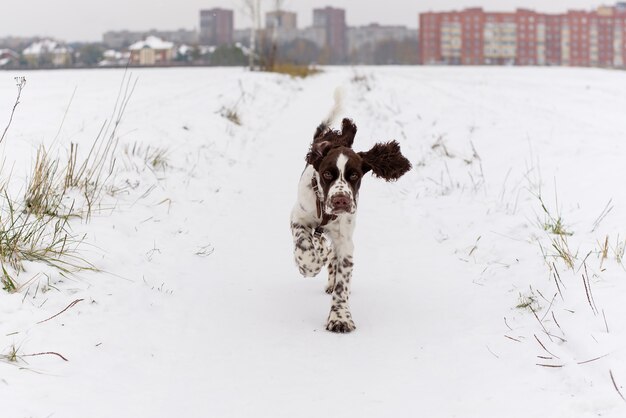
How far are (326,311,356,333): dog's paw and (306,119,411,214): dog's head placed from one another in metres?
0.69

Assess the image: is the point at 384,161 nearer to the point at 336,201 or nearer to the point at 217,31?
the point at 336,201

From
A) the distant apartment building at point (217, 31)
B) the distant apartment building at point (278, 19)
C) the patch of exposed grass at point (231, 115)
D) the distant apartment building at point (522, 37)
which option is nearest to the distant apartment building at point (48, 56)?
the distant apartment building at point (217, 31)

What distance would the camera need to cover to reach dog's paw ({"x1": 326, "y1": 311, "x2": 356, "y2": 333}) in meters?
3.96

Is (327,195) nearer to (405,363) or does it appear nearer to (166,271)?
(405,363)

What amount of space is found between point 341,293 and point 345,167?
0.84 m

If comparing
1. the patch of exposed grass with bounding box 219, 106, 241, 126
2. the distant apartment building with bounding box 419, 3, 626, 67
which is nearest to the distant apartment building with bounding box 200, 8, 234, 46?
the patch of exposed grass with bounding box 219, 106, 241, 126

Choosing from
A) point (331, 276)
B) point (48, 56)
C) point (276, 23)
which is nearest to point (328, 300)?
point (331, 276)

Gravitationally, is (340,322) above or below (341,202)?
below

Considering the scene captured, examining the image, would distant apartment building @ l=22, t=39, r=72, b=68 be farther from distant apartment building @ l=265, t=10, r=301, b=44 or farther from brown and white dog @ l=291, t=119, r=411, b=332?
brown and white dog @ l=291, t=119, r=411, b=332

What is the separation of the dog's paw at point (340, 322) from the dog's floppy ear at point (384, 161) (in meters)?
0.96

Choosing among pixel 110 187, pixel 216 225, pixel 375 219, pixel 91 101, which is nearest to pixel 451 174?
pixel 375 219

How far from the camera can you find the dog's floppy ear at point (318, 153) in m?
4.03

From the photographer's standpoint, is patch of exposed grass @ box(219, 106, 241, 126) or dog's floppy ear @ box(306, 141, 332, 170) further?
patch of exposed grass @ box(219, 106, 241, 126)

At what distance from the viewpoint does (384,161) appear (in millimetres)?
4242
